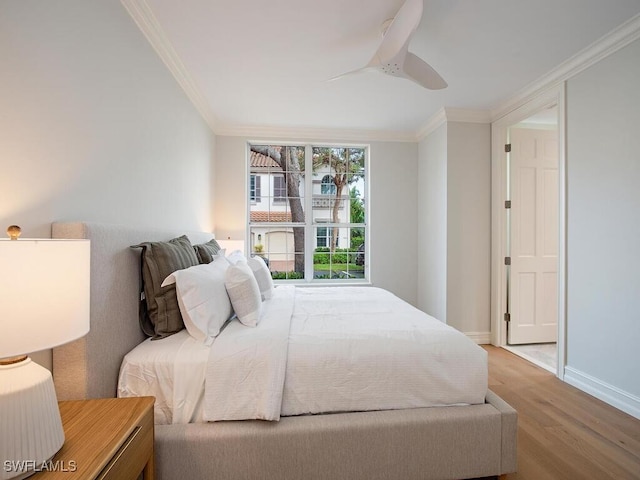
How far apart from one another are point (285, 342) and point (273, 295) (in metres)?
1.09

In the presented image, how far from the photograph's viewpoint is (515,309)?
126 inches

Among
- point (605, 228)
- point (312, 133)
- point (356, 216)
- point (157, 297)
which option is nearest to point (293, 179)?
point (312, 133)

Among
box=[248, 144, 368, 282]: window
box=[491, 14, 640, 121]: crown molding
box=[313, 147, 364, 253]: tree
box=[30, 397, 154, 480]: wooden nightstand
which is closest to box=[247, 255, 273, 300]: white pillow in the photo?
box=[30, 397, 154, 480]: wooden nightstand

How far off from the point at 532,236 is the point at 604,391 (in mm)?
1615

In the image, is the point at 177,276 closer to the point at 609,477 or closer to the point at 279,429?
the point at 279,429

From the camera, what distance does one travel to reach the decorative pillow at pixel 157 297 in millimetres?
1517

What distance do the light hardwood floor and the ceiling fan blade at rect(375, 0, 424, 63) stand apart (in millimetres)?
2329

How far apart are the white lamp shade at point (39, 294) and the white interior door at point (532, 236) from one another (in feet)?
12.0

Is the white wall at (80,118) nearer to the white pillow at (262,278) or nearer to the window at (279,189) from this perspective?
the white pillow at (262,278)

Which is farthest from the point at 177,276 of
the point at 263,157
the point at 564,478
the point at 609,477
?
the point at 263,157

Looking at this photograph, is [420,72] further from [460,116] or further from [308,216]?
[308,216]

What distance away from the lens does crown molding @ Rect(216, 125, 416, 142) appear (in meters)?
3.67

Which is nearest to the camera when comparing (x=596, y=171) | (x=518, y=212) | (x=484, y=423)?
(x=484, y=423)

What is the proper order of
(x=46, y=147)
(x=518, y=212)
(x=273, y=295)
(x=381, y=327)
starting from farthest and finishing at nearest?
→ 1. (x=518, y=212)
2. (x=273, y=295)
3. (x=381, y=327)
4. (x=46, y=147)
